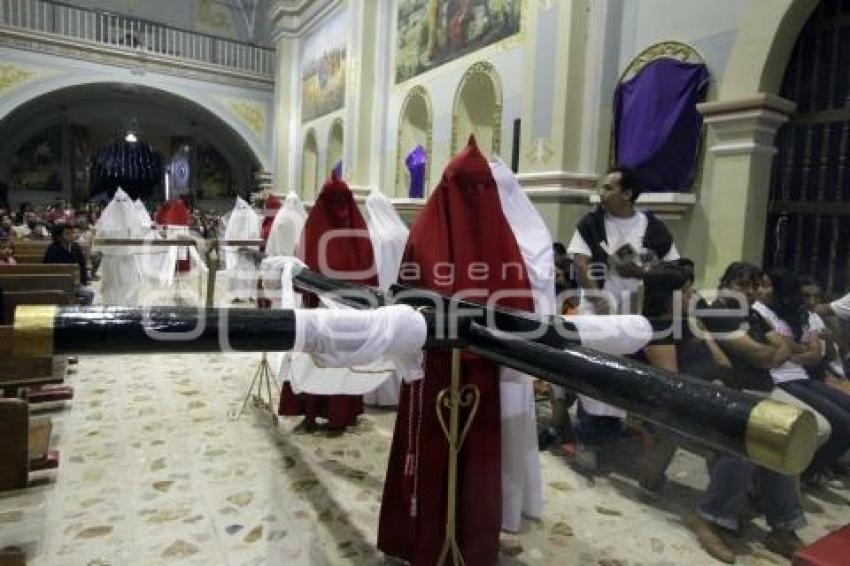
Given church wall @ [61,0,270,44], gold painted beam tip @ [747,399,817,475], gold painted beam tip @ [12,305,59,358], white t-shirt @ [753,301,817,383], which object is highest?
church wall @ [61,0,270,44]

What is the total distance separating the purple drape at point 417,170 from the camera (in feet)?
32.5

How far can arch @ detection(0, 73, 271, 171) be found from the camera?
13440 mm

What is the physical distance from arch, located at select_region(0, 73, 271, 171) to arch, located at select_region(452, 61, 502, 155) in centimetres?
909

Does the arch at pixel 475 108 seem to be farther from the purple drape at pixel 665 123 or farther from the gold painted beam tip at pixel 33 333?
the gold painted beam tip at pixel 33 333

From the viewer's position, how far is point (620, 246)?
3795 millimetres

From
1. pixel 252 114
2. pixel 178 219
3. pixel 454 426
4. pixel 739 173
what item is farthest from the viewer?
pixel 252 114

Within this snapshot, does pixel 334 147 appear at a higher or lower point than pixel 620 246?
higher

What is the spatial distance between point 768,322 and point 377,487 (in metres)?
2.32

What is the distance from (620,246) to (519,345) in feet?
8.19

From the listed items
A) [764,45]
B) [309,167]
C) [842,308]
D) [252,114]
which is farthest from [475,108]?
[252,114]

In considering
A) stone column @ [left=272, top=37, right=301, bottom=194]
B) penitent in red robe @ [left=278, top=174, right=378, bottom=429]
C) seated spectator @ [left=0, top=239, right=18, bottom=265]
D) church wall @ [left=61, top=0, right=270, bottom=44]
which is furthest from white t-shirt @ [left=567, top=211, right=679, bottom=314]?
church wall @ [left=61, top=0, right=270, bottom=44]

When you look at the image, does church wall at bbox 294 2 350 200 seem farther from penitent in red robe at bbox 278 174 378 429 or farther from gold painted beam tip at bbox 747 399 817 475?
gold painted beam tip at bbox 747 399 817 475

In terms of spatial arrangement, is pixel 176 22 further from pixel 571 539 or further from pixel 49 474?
pixel 571 539

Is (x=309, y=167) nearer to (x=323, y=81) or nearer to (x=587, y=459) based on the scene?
(x=323, y=81)
